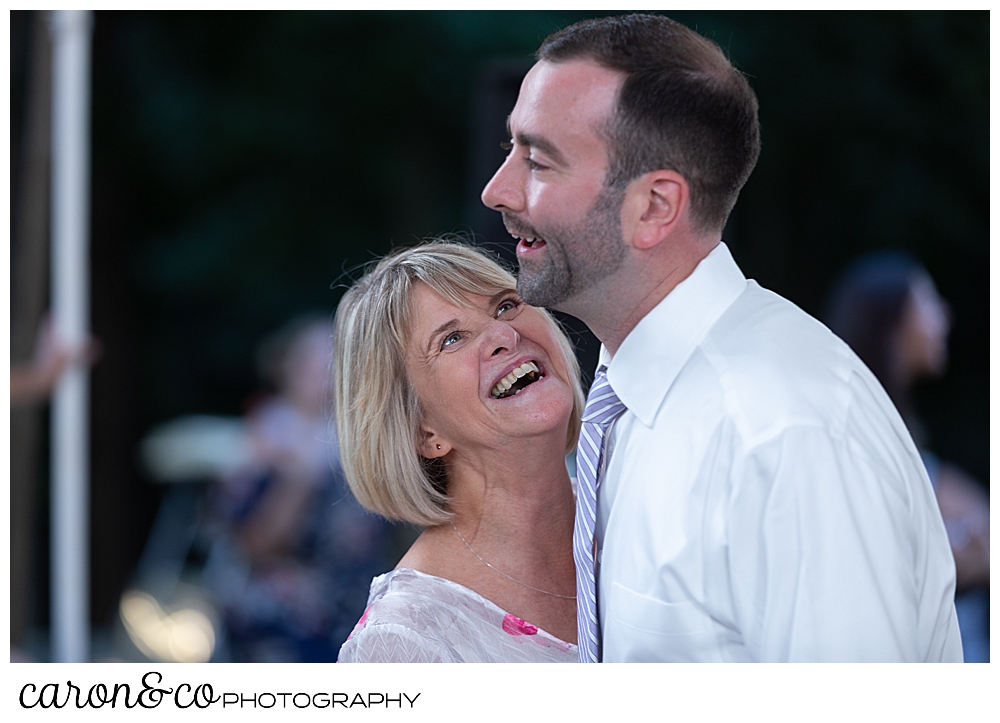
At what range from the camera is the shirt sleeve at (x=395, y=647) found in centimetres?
173

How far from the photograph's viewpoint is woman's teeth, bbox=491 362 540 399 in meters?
1.87

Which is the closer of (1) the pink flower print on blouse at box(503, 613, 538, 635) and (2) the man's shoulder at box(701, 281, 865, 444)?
(2) the man's shoulder at box(701, 281, 865, 444)

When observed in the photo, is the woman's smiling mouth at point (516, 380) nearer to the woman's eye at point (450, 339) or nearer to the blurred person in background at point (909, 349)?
the woman's eye at point (450, 339)

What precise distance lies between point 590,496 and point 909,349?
2.26m

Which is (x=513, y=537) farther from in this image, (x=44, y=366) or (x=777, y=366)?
(x=44, y=366)

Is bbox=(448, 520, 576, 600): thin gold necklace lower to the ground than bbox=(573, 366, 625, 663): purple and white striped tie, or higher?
lower

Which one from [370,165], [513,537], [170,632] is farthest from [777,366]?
[370,165]

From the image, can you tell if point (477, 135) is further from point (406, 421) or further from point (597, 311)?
point (597, 311)

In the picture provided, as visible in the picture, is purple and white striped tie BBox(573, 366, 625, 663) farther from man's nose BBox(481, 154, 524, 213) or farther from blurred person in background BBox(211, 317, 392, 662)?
blurred person in background BBox(211, 317, 392, 662)

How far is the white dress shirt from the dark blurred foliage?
452cm

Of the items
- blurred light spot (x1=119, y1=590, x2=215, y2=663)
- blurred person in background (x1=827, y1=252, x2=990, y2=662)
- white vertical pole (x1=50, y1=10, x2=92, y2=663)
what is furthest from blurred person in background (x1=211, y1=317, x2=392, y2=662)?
blurred person in background (x1=827, y1=252, x2=990, y2=662)

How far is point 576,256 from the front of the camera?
1.56m
